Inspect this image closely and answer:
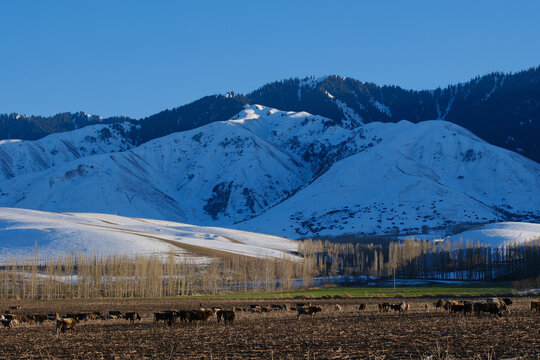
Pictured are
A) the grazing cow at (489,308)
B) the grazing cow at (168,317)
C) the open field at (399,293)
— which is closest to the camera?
the grazing cow at (489,308)

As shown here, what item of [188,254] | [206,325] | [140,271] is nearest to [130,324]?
[206,325]

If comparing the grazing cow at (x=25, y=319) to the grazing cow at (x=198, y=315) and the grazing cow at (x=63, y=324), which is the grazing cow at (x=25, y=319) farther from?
the grazing cow at (x=198, y=315)

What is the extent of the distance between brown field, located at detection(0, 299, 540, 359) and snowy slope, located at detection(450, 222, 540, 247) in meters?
139

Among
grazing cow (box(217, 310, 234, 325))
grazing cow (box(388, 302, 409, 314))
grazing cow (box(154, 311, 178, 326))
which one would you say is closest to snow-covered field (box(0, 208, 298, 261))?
grazing cow (box(388, 302, 409, 314))

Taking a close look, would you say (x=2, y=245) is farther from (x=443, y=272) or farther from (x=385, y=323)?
(x=385, y=323)

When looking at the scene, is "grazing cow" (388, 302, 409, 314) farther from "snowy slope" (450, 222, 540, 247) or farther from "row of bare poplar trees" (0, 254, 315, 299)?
"snowy slope" (450, 222, 540, 247)

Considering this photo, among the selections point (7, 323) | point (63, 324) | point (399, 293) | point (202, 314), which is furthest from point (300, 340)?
point (399, 293)

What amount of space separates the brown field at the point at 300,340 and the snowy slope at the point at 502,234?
456ft

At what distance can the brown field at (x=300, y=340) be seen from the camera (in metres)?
25.9

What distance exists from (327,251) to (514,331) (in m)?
153

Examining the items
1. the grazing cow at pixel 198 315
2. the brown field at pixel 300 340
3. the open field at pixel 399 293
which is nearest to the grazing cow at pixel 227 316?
the brown field at pixel 300 340

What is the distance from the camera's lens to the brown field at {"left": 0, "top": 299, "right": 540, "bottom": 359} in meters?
25.9

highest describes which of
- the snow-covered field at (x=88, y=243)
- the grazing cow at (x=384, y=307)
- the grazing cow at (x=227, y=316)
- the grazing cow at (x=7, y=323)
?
the snow-covered field at (x=88, y=243)

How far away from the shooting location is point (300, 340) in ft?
102
